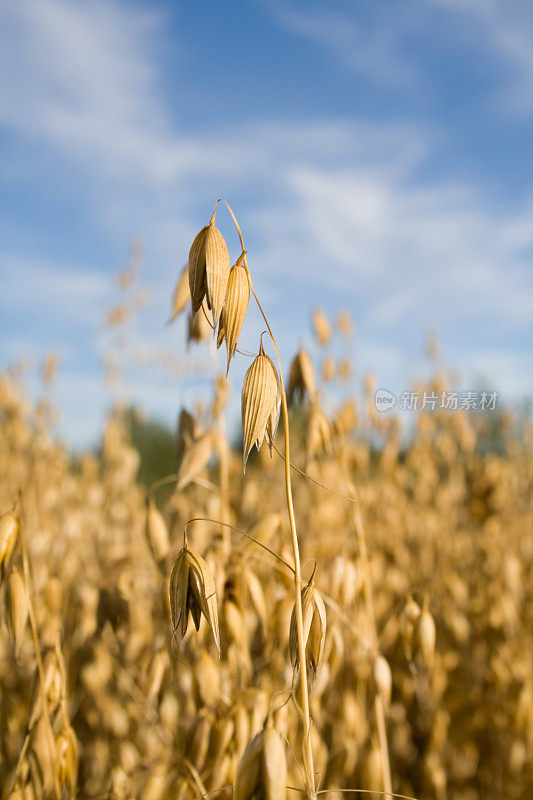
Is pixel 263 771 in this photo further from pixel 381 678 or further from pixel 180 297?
pixel 180 297

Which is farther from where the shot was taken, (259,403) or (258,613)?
(258,613)

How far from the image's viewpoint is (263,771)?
601mm

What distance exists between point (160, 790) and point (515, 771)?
117 centimetres

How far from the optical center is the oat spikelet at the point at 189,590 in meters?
0.60

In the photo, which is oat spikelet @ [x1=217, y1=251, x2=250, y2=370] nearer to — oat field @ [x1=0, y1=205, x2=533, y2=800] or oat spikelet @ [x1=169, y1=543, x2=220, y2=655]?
oat field @ [x1=0, y1=205, x2=533, y2=800]

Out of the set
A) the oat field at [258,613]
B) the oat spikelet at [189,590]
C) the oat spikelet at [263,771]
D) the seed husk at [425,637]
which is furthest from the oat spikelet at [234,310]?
the seed husk at [425,637]

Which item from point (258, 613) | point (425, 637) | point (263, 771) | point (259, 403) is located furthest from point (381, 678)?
point (259, 403)

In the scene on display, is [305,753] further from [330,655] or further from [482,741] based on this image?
[482,741]

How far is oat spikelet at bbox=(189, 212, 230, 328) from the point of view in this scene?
575 mm

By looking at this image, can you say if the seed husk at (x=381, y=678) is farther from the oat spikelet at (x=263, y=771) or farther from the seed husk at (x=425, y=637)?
the oat spikelet at (x=263, y=771)

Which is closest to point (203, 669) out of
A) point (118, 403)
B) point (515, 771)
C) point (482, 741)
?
point (515, 771)

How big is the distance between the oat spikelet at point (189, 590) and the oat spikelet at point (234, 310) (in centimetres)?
22

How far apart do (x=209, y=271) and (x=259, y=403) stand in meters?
0.13

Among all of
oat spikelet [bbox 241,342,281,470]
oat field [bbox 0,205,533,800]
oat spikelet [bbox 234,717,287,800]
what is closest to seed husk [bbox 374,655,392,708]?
oat field [bbox 0,205,533,800]
